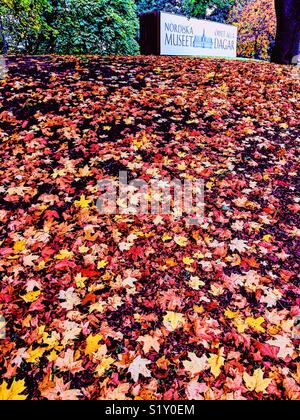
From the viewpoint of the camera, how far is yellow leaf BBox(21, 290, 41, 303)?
9.39 ft

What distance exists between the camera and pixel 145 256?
10.9ft

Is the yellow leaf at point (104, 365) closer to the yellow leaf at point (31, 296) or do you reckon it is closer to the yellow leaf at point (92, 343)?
the yellow leaf at point (92, 343)

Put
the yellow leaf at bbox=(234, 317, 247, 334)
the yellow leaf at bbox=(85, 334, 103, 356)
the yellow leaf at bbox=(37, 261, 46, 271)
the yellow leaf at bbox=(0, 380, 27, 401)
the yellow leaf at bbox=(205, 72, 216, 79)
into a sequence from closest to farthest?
the yellow leaf at bbox=(0, 380, 27, 401) → the yellow leaf at bbox=(85, 334, 103, 356) → the yellow leaf at bbox=(234, 317, 247, 334) → the yellow leaf at bbox=(37, 261, 46, 271) → the yellow leaf at bbox=(205, 72, 216, 79)

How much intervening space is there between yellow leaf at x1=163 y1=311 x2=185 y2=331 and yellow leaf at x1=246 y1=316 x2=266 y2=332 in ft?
1.96

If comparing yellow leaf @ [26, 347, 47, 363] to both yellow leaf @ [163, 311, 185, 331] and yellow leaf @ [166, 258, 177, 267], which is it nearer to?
yellow leaf @ [163, 311, 185, 331]

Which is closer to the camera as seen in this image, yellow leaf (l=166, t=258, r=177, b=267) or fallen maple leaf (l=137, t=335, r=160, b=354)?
fallen maple leaf (l=137, t=335, r=160, b=354)

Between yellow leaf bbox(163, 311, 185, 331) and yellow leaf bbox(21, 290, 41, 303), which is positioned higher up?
yellow leaf bbox(21, 290, 41, 303)

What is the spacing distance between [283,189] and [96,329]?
3.20m

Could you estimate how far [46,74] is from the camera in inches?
289

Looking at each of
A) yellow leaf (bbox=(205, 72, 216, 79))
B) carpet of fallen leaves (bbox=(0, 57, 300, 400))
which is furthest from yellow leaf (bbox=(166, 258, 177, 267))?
yellow leaf (bbox=(205, 72, 216, 79))

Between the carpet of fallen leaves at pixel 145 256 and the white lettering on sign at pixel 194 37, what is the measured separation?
505 cm
